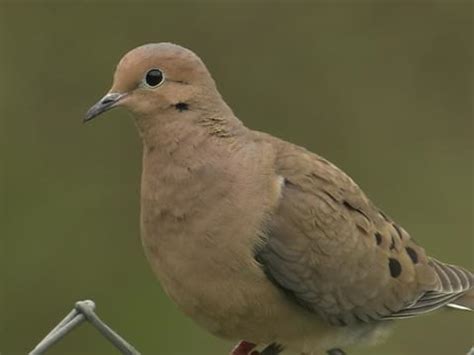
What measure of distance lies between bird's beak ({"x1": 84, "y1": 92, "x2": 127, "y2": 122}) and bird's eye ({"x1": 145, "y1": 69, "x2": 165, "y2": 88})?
0.09 m

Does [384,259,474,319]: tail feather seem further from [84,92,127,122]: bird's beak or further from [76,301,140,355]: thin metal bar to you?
[76,301,140,355]: thin metal bar

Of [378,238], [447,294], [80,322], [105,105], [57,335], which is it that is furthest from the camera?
[447,294]

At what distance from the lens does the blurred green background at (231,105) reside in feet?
28.7

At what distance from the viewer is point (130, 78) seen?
521 cm

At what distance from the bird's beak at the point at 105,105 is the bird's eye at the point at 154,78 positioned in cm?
9

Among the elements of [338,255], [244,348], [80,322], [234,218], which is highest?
[234,218]

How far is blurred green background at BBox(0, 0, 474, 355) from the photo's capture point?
8.74 m

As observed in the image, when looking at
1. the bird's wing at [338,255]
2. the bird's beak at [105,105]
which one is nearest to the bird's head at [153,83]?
the bird's beak at [105,105]

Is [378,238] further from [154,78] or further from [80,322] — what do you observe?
[80,322]

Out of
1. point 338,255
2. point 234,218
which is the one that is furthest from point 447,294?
point 234,218

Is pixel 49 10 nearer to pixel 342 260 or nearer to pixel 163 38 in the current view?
pixel 163 38

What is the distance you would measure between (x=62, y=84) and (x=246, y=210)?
3.87 metres

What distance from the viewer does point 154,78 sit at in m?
5.23

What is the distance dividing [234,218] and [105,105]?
56cm
